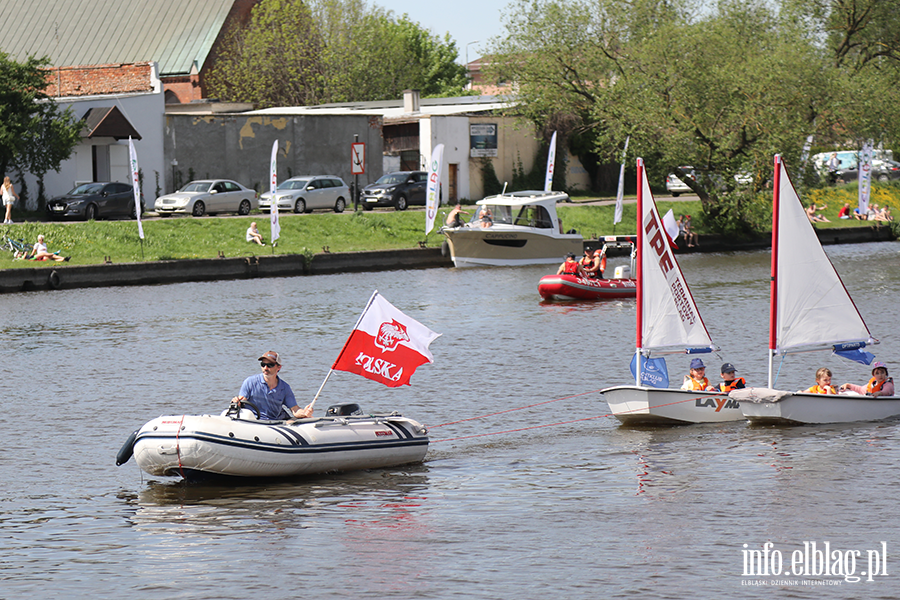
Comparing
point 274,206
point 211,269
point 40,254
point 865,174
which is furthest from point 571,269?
point 865,174

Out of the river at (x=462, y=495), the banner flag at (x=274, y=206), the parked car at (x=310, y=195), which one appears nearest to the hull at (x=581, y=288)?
the river at (x=462, y=495)

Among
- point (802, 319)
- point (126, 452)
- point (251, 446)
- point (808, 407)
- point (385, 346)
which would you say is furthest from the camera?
point (802, 319)

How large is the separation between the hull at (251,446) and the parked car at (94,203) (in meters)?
34.2

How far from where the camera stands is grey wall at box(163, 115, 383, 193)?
5844cm

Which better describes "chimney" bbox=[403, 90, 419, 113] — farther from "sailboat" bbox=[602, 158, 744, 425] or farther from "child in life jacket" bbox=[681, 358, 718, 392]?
"child in life jacket" bbox=[681, 358, 718, 392]

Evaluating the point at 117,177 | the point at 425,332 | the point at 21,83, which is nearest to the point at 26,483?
the point at 425,332

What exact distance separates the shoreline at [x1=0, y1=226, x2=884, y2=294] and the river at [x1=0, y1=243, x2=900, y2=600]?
37.0 ft

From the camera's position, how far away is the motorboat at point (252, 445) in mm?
14586

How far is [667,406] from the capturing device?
61.0 feet

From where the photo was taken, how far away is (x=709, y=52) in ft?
176

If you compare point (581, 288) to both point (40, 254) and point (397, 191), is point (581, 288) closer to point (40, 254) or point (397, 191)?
point (40, 254)

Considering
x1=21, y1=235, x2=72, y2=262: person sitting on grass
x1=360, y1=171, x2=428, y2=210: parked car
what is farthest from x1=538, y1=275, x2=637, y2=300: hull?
x1=360, y1=171, x2=428, y2=210: parked car

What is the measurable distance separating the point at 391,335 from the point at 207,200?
120 ft

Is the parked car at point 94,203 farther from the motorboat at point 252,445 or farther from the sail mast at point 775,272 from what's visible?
the sail mast at point 775,272
